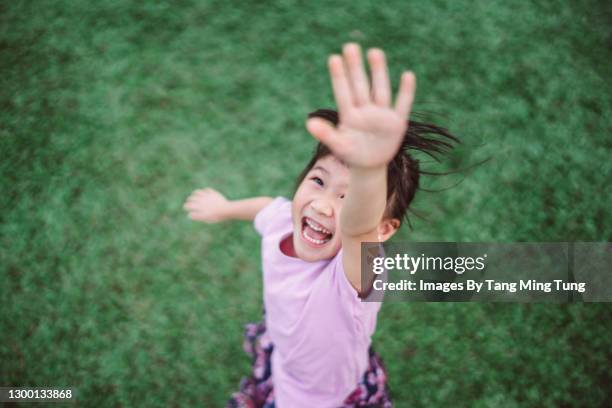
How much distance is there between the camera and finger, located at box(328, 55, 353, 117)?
73cm

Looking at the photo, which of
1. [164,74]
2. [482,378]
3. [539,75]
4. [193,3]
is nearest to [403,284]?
[482,378]

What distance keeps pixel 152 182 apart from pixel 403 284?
1.03 metres

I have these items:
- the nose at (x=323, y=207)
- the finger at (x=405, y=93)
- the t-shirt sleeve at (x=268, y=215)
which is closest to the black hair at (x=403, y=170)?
the nose at (x=323, y=207)

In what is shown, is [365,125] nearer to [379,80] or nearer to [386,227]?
[379,80]

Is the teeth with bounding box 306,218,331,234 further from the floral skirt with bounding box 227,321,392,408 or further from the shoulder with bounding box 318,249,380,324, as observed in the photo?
the floral skirt with bounding box 227,321,392,408

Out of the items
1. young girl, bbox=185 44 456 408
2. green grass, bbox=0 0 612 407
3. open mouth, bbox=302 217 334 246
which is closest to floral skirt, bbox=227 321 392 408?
young girl, bbox=185 44 456 408

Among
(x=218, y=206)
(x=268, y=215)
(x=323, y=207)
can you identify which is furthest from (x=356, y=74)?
(x=218, y=206)

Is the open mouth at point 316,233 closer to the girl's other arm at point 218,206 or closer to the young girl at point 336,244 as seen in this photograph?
the young girl at point 336,244

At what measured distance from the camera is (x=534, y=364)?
1801mm

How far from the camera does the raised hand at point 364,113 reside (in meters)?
0.72

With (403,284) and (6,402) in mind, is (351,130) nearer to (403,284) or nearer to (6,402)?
(403,284)

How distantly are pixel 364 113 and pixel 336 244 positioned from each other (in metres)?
0.43

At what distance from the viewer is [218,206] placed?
179 centimetres

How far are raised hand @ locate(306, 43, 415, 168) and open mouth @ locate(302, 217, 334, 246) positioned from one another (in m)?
0.36
